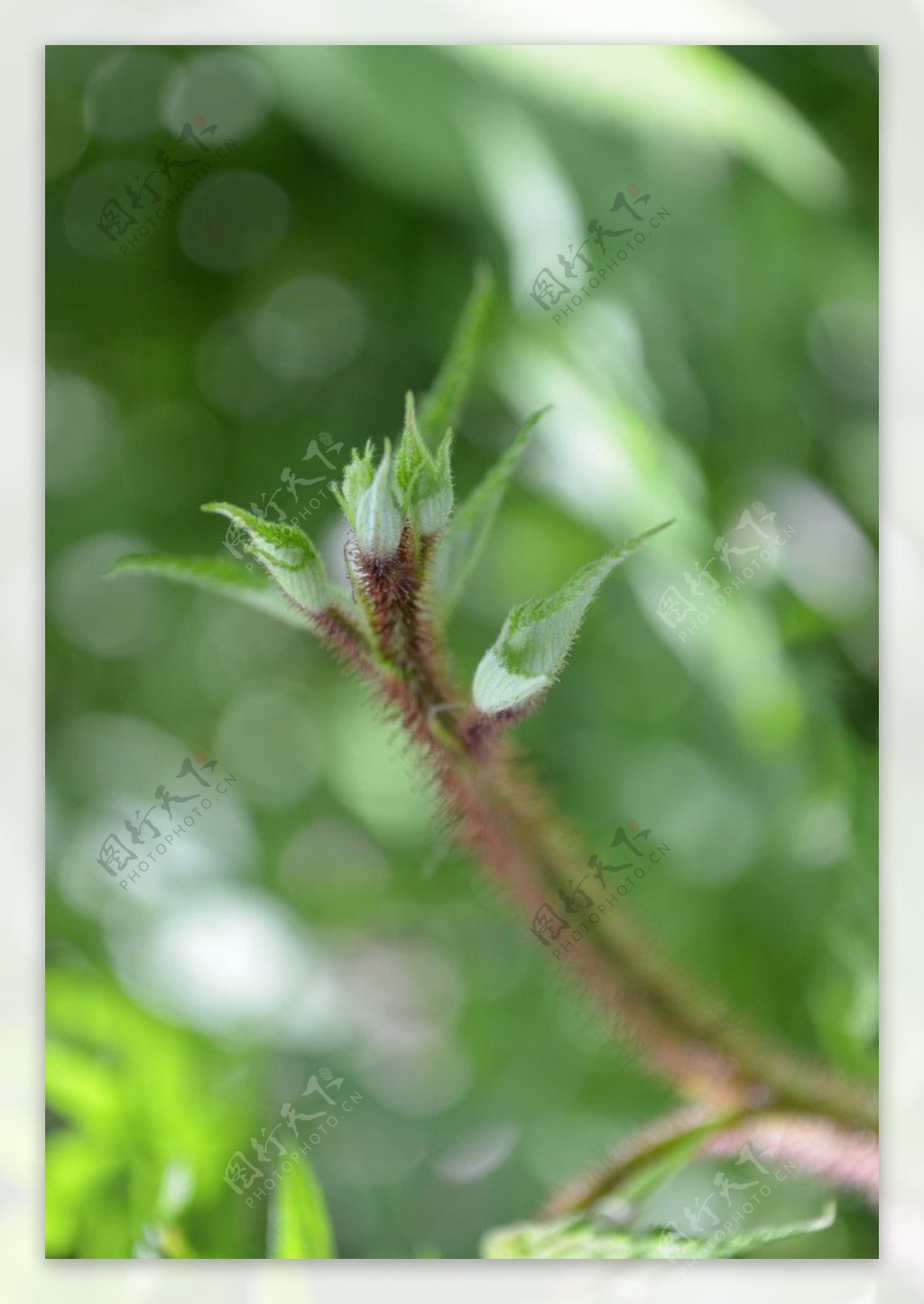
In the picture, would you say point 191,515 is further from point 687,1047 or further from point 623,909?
point 687,1047

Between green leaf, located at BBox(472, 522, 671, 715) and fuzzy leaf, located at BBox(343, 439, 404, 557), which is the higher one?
fuzzy leaf, located at BBox(343, 439, 404, 557)

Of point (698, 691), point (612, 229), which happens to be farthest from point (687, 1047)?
point (612, 229)

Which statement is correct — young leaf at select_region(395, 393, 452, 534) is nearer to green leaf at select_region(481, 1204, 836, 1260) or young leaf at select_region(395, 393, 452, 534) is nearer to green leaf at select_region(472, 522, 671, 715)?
green leaf at select_region(472, 522, 671, 715)
